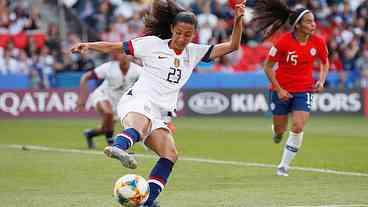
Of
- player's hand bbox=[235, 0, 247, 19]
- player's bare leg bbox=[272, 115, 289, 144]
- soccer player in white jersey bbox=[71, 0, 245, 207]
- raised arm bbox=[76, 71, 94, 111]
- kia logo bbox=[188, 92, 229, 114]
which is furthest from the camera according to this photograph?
kia logo bbox=[188, 92, 229, 114]

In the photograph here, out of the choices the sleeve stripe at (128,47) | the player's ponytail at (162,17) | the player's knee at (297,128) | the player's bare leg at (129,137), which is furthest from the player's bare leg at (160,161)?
the player's knee at (297,128)

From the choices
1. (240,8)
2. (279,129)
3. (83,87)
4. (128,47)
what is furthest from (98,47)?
(83,87)

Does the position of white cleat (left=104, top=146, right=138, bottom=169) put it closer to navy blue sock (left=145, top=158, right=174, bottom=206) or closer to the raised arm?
navy blue sock (left=145, top=158, right=174, bottom=206)

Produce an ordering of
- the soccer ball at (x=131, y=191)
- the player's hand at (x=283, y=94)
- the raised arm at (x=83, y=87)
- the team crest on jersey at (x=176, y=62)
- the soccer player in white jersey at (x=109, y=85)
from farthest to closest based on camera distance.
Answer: the raised arm at (x=83, y=87) < the soccer player in white jersey at (x=109, y=85) < the player's hand at (x=283, y=94) < the team crest on jersey at (x=176, y=62) < the soccer ball at (x=131, y=191)

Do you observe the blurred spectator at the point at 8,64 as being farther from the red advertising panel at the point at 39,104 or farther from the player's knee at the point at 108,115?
the player's knee at the point at 108,115

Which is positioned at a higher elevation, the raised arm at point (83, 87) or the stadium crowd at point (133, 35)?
the raised arm at point (83, 87)

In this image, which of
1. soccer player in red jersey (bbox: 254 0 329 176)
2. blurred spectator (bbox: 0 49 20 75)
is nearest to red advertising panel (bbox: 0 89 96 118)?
blurred spectator (bbox: 0 49 20 75)

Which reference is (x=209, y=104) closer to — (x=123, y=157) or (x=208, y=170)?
(x=208, y=170)

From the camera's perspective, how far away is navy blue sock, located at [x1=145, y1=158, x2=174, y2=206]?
10.5 m

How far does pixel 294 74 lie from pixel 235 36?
4.25 metres

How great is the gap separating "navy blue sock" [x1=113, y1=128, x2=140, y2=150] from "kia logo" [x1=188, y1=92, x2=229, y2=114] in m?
19.1

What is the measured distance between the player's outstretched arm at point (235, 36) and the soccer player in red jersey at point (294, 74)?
3773mm

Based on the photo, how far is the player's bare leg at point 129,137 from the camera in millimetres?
9930

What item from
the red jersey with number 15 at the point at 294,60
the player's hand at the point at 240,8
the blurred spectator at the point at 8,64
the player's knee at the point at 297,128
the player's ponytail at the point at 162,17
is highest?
the player's hand at the point at 240,8
